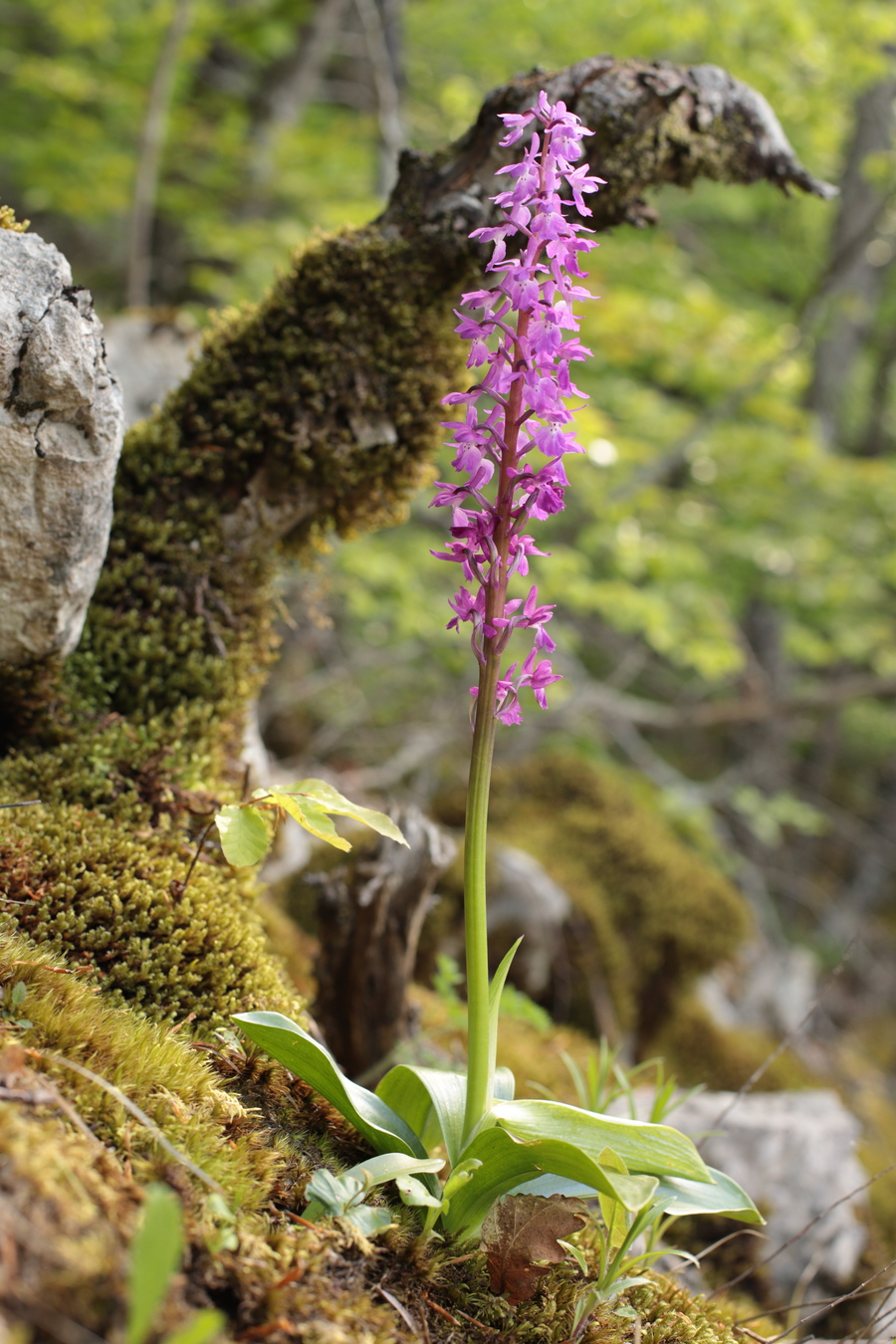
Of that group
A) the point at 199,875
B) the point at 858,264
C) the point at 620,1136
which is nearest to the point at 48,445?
the point at 199,875

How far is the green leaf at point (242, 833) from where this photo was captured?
177 cm

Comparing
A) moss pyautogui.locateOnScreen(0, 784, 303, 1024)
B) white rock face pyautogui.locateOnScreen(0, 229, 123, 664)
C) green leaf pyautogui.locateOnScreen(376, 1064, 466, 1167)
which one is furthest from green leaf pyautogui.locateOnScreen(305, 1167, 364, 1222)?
white rock face pyautogui.locateOnScreen(0, 229, 123, 664)

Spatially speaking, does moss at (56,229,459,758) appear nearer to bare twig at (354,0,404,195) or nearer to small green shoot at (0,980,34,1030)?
small green shoot at (0,980,34,1030)

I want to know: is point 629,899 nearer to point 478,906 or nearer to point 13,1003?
point 478,906

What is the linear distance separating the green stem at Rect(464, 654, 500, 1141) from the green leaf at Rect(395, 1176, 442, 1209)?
163mm

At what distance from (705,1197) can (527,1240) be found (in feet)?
1.48

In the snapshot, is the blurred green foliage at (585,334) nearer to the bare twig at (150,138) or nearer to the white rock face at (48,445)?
the bare twig at (150,138)

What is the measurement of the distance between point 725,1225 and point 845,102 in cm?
991

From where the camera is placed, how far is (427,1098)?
1.94 meters

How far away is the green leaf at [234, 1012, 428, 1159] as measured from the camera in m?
1.68

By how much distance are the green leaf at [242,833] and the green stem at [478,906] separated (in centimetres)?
44

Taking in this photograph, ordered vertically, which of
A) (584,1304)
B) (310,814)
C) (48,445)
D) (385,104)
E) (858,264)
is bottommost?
(584,1304)

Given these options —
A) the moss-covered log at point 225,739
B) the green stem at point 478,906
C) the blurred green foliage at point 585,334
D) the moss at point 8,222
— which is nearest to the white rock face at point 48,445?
the moss at point 8,222

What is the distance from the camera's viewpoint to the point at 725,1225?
12.0 ft
